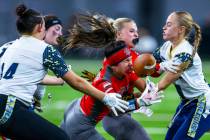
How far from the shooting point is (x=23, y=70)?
757 centimetres

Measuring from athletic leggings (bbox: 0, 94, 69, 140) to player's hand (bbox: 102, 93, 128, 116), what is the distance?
0.51 m

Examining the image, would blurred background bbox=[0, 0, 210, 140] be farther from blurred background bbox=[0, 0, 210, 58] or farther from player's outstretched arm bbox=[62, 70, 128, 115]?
player's outstretched arm bbox=[62, 70, 128, 115]

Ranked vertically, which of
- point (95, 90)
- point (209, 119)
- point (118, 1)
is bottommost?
point (118, 1)

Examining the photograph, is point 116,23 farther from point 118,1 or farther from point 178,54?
point 118,1

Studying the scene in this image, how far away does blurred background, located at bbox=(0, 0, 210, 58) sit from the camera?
2605cm

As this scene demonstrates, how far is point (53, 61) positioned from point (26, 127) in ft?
2.03

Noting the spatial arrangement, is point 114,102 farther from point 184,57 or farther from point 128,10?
point 128,10

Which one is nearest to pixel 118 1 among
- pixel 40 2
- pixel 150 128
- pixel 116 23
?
pixel 40 2

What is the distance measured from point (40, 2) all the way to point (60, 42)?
1805 cm

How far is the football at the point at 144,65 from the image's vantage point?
326 inches

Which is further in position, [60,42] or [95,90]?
[60,42]

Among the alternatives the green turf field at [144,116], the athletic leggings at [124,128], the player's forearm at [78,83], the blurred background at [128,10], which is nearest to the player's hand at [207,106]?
the athletic leggings at [124,128]

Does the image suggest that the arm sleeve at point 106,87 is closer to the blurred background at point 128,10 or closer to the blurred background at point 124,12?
the blurred background at point 124,12

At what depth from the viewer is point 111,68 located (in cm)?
823
